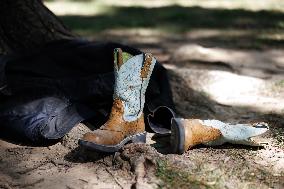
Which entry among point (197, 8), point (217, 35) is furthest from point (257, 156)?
point (197, 8)

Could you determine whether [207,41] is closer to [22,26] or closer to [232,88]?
[232,88]

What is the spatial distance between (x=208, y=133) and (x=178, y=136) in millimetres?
208

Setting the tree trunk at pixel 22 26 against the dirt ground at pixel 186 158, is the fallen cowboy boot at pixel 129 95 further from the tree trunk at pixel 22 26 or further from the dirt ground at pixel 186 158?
the tree trunk at pixel 22 26

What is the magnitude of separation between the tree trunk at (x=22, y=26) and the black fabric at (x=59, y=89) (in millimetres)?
201

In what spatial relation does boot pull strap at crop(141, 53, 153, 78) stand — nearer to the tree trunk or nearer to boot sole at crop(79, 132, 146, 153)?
boot sole at crop(79, 132, 146, 153)

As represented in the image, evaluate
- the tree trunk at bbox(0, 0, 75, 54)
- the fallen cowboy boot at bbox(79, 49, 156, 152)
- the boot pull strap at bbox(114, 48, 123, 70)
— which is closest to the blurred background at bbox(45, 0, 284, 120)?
the fallen cowboy boot at bbox(79, 49, 156, 152)

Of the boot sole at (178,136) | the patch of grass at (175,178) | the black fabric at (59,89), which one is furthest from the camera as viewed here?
the black fabric at (59,89)

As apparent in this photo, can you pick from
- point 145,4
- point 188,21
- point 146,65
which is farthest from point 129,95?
point 145,4

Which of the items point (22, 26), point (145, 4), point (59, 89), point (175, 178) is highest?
point (22, 26)

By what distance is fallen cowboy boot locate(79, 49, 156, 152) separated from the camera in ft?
9.28

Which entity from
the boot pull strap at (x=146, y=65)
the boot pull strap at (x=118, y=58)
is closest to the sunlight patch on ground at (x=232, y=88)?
the boot pull strap at (x=146, y=65)

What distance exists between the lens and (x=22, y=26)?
3867mm

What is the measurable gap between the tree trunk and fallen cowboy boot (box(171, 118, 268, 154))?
5.02ft

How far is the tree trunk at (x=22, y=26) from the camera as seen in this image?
12.6ft
